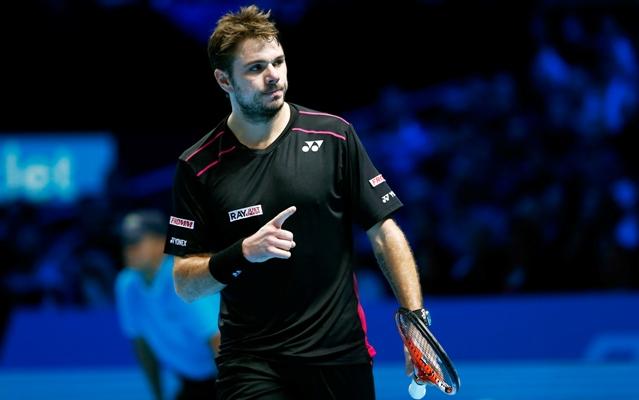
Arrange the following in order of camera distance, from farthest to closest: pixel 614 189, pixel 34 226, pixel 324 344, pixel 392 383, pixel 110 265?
1. pixel 34 226
2. pixel 110 265
3. pixel 614 189
4. pixel 392 383
5. pixel 324 344

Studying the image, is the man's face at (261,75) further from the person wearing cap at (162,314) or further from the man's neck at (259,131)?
the person wearing cap at (162,314)

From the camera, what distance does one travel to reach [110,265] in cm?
1103

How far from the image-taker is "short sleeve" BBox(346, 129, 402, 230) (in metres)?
3.76

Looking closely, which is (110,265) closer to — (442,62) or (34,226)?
(34,226)

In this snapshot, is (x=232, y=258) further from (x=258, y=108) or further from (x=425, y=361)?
(x=425, y=361)

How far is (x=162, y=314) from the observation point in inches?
223

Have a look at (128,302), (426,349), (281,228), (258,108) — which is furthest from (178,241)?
(128,302)

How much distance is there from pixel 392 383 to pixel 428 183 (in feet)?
10.2

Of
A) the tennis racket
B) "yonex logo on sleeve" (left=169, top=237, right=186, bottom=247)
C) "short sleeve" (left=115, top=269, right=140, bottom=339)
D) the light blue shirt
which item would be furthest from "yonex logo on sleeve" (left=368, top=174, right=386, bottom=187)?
"short sleeve" (left=115, top=269, right=140, bottom=339)

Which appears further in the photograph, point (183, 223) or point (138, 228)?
point (138, 228)

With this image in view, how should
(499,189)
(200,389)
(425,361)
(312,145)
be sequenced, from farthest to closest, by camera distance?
(499,189)
(200,389)
(312,145)
(425,361)

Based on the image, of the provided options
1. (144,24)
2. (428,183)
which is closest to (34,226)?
(144,24)

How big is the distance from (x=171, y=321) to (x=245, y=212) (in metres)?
2.03

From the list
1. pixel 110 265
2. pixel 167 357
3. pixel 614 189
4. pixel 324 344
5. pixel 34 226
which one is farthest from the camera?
pixel 34 226
